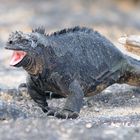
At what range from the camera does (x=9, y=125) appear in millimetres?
5227

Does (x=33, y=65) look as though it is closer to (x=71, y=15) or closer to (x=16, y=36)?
(x=16, y=36)

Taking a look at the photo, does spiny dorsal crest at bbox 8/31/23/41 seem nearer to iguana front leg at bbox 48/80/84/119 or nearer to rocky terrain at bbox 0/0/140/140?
rocky terrain at bbox 0/0/140/140

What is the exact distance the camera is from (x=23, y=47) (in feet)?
20.5

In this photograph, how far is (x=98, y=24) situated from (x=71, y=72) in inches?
354

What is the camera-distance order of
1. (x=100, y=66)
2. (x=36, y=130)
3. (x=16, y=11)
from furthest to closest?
1. (x=16, y=11)
2. (x=100, y=66)
3. (x=36, y=130)

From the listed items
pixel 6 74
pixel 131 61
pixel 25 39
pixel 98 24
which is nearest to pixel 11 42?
pixel 25 39

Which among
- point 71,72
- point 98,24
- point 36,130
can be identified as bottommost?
point 36,130

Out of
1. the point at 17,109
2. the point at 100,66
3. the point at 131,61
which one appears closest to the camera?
the point at 17,109

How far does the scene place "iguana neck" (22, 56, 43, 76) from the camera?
6.30 m

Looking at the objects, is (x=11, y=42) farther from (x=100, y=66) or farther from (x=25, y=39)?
(x=100, y=66)

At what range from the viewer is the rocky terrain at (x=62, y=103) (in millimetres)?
5030

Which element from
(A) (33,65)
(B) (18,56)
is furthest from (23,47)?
(A) (33,65)

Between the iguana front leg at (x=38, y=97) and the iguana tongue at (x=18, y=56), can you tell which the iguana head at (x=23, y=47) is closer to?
the iguana tongue at (x=18, y=56)

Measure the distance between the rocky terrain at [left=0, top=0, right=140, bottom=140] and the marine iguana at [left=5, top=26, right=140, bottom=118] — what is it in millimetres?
255
